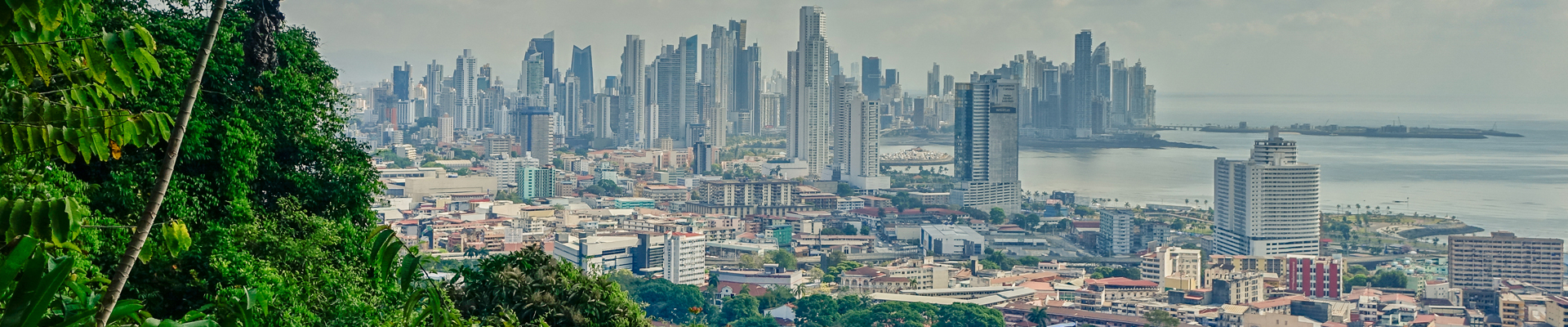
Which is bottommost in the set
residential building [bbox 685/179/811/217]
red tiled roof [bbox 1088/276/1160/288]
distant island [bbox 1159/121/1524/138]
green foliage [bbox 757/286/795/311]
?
red tiled roof [bbox 1088/276/1160/288]

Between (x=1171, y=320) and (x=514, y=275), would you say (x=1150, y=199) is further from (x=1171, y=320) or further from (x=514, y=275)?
(x=514, y=275)

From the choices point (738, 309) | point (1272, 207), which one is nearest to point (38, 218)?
point (738, 309)

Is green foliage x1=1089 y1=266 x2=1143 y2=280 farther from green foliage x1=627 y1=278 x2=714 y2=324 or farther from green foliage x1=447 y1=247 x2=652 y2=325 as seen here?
green foliage x1=447 y1=247 x2=652 y2=325

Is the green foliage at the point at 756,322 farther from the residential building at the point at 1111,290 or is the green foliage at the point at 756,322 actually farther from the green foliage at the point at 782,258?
the green foliage at the point at 782,258

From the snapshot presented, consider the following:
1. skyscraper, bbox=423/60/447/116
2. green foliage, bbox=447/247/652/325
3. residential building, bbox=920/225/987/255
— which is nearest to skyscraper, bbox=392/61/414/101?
skyscraper, bbox=423/60/447/116

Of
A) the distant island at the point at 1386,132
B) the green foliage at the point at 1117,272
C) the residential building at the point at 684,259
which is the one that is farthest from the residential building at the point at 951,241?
the distant island at the point at 1386,132

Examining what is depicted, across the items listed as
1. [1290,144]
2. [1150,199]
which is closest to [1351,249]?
[1290,144]
